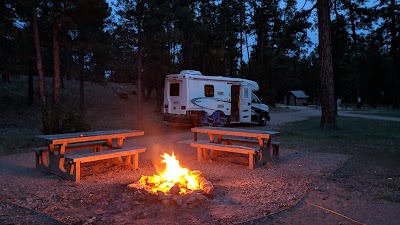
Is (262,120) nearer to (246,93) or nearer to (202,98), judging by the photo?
(246,93)

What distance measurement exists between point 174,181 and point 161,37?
11258 mm

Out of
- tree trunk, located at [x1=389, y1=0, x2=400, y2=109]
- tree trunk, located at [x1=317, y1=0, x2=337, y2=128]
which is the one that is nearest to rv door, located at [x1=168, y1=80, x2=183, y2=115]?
tree trunk, located at [x1=317, y1=0, x2=337, y2=128]

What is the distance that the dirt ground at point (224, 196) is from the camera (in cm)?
439


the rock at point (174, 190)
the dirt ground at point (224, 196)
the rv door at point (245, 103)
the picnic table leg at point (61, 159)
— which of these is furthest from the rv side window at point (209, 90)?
the rock at point (174, 190)

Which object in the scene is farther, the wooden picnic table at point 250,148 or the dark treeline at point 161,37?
the dark treeline at point 161,37

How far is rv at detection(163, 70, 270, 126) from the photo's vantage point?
1561cm

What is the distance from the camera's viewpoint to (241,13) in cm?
4006

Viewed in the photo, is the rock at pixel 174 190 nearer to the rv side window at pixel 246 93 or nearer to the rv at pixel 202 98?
the rv at pixel 202 98

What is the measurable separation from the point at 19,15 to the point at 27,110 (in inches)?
370

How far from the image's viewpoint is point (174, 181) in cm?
529

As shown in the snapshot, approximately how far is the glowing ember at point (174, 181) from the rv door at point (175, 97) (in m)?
9.97

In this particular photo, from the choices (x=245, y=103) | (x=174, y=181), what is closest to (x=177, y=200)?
(x=174, y=181)

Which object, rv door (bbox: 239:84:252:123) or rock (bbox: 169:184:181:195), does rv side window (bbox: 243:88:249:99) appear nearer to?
rv door (bbox: 239:84:252:123)

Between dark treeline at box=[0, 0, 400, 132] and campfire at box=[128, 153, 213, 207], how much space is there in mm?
9004
